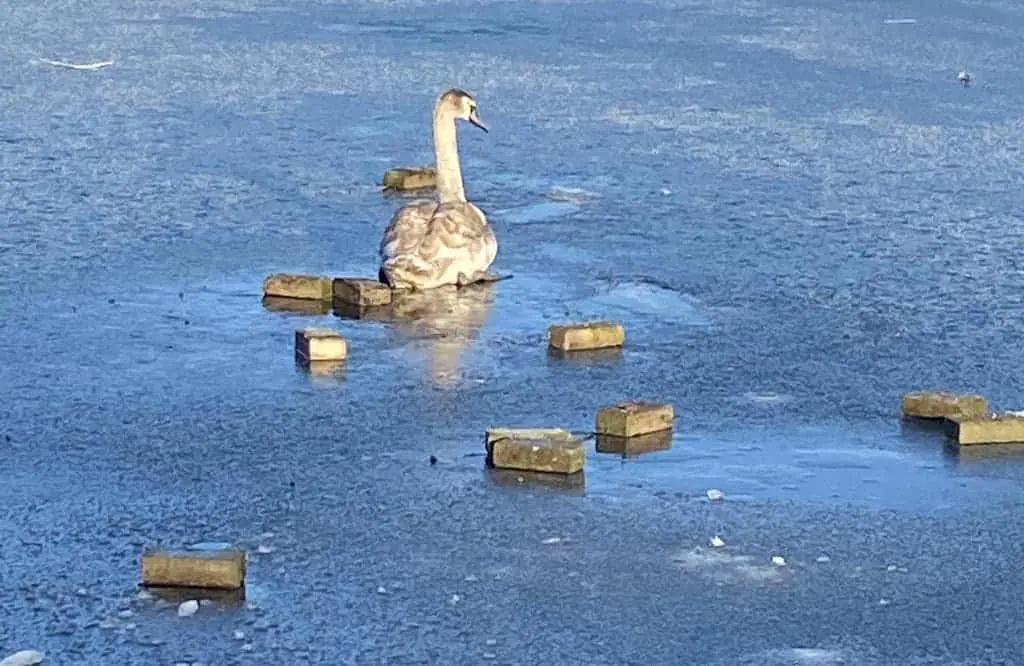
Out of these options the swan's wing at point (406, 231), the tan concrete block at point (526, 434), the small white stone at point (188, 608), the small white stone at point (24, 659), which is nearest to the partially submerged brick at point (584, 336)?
the swan's wing at point (406, 231)

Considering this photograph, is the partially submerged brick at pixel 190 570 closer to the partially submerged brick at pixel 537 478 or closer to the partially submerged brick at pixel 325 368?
the partially submerged brick at pixel 537 478

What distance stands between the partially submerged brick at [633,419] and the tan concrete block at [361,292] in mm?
1979

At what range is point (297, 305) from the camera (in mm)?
9336

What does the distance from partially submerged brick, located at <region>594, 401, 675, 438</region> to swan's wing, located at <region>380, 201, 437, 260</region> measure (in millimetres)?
2323

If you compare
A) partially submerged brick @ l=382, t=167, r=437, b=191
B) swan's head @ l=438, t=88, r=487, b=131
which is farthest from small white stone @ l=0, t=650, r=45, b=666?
partially submerged brick @ l=382, t=167, r=437, b=191

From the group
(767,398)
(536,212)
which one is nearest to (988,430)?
(767,398)

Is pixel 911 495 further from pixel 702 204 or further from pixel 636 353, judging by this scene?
pixel 702 204

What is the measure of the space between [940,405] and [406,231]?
114 inches

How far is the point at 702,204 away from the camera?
37.5ft

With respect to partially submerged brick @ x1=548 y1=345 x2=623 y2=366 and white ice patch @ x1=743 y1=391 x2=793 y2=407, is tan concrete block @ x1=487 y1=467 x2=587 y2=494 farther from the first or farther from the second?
partially submerged brick @ x1=548 y1=345 x2=623 y2=366

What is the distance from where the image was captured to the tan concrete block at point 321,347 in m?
8.38

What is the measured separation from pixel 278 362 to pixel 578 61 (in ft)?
26.5

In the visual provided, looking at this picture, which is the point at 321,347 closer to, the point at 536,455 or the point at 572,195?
the point at 536,455

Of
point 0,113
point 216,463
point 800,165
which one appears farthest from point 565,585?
point 0,113
